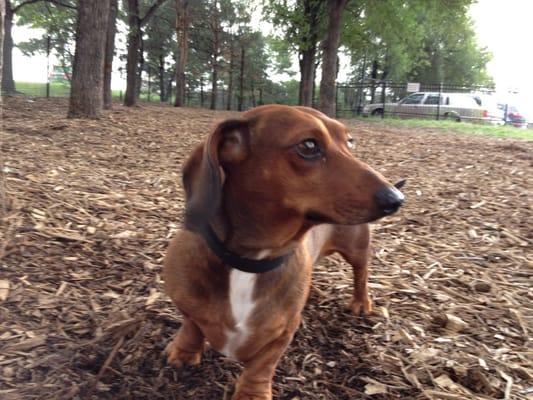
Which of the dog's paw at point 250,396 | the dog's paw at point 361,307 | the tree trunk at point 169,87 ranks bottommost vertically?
the dog's paw at point 250,396

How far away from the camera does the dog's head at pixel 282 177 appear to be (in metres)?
1.72

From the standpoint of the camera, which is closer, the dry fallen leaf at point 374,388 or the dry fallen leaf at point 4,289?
the dry fallen leaf at point 374,388

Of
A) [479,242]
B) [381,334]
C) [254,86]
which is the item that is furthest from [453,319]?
[254,86]

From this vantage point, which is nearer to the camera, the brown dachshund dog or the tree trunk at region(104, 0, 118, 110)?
the brown dachshund dog

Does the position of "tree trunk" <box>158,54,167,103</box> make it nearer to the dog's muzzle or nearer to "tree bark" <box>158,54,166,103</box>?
"tree bark" <box>158,54,166,103</box>

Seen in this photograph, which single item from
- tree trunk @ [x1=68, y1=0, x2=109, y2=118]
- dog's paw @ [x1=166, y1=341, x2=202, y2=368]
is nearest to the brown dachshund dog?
dog's paw @ [x1=166, y1=341, x2=202, y2=368]

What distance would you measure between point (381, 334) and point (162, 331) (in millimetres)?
1206

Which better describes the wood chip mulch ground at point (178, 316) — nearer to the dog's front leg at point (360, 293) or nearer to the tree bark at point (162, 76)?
the dog's front leg at point (360, 293)

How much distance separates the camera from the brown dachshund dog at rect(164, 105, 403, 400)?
1758 mm

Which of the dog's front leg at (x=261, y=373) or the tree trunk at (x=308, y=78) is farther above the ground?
the tree trunk at (x=308, y=78)

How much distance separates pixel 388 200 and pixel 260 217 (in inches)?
19.0

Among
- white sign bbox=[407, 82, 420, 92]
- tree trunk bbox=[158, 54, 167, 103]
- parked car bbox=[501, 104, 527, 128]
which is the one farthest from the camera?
tree trunk bbox=[158, 54, 167, 103]

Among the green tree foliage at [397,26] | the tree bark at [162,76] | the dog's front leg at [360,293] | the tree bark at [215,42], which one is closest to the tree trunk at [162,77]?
the tree bark at [162,76]

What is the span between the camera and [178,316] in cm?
267
